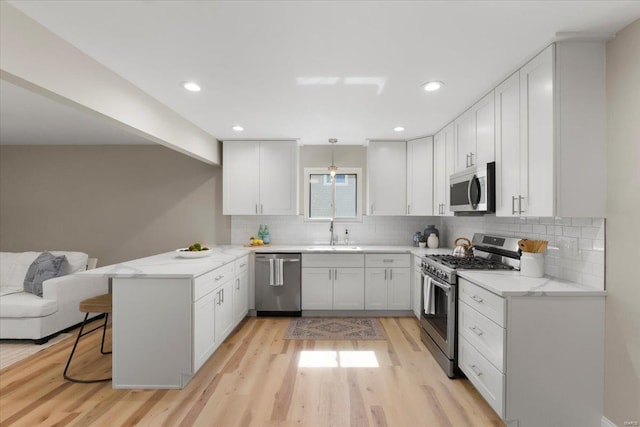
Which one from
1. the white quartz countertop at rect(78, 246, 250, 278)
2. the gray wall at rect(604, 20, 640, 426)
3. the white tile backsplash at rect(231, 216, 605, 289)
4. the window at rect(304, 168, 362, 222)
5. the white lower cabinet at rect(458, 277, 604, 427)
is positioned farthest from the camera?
the window at rect(304, 168, 362, 222)

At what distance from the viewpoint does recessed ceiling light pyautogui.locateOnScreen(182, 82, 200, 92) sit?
8.38 feet

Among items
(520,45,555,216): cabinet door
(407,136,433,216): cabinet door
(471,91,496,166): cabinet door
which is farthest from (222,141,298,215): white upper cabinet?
(520,45,555,216): cabinet door

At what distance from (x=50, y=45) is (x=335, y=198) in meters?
3.69

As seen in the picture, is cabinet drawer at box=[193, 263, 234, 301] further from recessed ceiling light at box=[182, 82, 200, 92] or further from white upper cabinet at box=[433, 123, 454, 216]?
white upper cabinet at box=[433, 123, 454, 216]

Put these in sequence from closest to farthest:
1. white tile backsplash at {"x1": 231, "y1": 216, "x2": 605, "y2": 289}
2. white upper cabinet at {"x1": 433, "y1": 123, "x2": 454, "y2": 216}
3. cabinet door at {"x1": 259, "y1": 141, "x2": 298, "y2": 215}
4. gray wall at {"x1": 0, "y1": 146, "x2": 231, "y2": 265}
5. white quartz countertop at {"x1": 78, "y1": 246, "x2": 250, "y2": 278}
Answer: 1. white tile backsplash at {"x1": 231, "y1": 216, "x2": 605, "y2": 289}
2. white quartz countertop at {"x1": 78, "y1": 246, "x2": 250, "y2": 278}
3. white upper cabinet at {"x1": 433, "y1": 123, "x2": 454, "y2": 216}
4. cabinet door at {"x1": 259, "y1": 141, "x2": 298, "y2": 215}
5. gray wall at {"x1": 0, "y1": 146, "x2": 231, "y2": 265}

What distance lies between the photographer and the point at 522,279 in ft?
7.64

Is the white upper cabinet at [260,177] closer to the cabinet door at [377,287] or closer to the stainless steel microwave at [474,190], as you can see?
the cabinet door at [377,287]

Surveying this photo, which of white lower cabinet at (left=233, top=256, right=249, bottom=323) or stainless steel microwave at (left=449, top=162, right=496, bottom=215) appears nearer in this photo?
stainless steel microwave at (left=449, top=162, right=496, bottom=215)

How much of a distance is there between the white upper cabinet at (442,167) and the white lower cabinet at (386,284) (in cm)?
89

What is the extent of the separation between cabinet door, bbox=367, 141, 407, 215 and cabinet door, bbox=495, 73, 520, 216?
195cm

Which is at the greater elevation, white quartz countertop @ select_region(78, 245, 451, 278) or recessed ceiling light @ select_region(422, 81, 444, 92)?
recessed ceiling light @ select_region(422, 81, 444, 92)

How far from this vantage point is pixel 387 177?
455cm

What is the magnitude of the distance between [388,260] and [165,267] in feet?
9.08

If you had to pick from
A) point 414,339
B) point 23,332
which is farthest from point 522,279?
point 23,332
